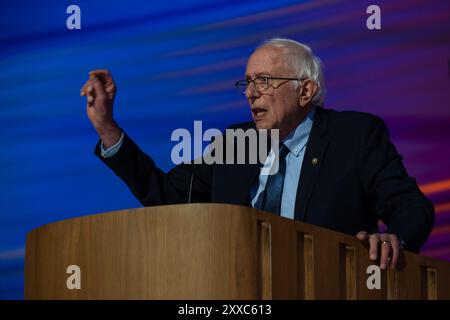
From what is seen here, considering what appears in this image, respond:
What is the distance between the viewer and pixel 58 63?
187 inches

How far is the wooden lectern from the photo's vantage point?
2754mm

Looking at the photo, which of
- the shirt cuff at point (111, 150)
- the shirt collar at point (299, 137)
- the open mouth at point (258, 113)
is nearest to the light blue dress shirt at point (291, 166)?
the shirt collar at point (299, 137)

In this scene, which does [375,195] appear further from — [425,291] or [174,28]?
[174,28]

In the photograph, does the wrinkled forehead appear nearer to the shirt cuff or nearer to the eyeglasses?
the eyeglasses

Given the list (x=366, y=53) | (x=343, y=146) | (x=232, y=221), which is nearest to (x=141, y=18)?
(x=366, y=53)

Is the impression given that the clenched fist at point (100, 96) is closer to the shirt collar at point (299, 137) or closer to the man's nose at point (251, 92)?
the man's nose at point (251, 92)

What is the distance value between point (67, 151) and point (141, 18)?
589 millimetres

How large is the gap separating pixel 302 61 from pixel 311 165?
0.51 m

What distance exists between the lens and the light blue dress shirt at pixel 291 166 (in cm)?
369

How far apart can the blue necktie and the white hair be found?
0.41m

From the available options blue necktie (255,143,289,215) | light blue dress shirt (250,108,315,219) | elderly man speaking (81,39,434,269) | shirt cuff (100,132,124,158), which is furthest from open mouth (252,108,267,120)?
shirt cuff (100,132,124,158)

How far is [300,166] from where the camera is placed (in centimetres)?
377

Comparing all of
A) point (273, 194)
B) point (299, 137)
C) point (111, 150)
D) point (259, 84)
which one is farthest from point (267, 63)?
point (111, 150)

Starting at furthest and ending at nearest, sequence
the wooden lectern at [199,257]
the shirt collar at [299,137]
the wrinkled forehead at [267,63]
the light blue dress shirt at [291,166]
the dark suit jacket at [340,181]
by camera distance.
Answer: the wrinkled forehead at [267,63], the shirt collar at [299,137], the light blue dress shirt at [291,166], the dark suit jacket at [340,181], the wooden lectern at [199,257]
